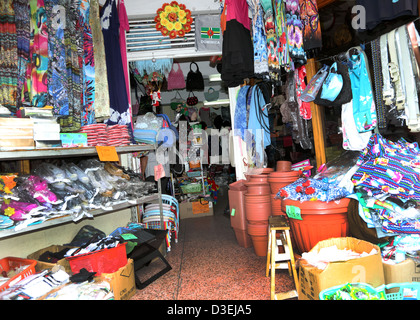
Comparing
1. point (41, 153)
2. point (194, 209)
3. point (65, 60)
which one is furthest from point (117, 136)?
point (194, 209)

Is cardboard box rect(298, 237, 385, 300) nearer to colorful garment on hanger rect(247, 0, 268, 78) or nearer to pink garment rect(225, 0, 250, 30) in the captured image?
colorful garment on hanger rect(247, 0, 268, 78)

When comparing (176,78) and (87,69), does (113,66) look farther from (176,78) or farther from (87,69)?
(176,78)

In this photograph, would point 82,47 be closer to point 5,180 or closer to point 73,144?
point 73,144

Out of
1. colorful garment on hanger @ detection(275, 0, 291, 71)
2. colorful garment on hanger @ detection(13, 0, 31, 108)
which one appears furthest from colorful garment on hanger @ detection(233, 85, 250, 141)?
colorful garment on hanger @ detection(13, 0, 31, 108)

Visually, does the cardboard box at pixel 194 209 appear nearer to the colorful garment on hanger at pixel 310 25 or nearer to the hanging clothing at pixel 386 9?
the colorful garment on hanger at pixel 310 25

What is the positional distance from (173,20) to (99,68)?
5.16 feet

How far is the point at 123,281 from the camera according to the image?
2.30m

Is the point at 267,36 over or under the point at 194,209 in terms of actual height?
over

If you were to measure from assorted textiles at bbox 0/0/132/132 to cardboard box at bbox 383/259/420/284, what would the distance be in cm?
283

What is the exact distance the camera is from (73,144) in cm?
267

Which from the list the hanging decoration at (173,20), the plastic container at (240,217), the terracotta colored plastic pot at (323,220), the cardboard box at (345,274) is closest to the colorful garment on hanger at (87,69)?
the hanging decoration at (173,20)

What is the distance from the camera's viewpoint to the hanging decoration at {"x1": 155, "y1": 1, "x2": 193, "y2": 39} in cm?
425
